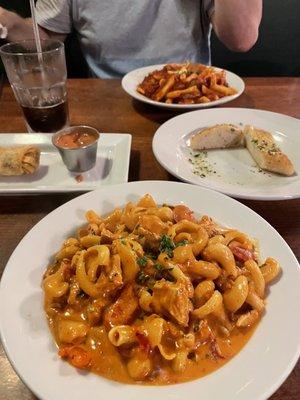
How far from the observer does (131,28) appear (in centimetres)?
279

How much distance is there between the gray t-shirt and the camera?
2.75 m

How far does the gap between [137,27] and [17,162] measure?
1660mm

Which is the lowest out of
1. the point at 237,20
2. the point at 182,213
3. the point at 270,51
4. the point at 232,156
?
the point at 270,51

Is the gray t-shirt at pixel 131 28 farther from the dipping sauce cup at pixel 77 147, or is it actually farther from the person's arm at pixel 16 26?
the dipping sauce cup at pixel 77 147

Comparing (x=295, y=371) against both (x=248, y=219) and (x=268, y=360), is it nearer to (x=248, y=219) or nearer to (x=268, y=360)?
(x=268, y=360)

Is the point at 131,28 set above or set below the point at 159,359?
above

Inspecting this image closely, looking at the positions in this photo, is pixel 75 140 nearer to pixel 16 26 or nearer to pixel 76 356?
pixel 76 356

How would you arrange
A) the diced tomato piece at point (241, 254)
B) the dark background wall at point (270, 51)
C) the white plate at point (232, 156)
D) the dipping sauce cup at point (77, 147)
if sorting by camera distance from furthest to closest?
1. the dark background wall at point (270, 51)
2. the dipping sauce cup at point (77, 147)
3. the white plate at point (232, 156)
4. the diced tomato piece at point (241, 254)

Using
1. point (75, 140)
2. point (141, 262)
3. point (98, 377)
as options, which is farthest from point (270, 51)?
point (98, 377)

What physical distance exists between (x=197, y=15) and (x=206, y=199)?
196 cm

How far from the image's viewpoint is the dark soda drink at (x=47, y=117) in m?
1.93

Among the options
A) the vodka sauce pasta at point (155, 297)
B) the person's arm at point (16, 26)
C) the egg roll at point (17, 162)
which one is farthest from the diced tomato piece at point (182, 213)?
the person's arm at point (16, 26)

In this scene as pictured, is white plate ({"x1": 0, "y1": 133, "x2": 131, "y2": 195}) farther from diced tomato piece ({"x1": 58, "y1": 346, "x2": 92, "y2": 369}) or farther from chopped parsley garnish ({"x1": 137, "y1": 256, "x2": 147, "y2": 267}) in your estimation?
diced tomato piece ({"x1": 58, "y1": 346, "x2": 92, "y2": 369})

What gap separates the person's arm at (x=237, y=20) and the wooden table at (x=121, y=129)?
0.40 m
